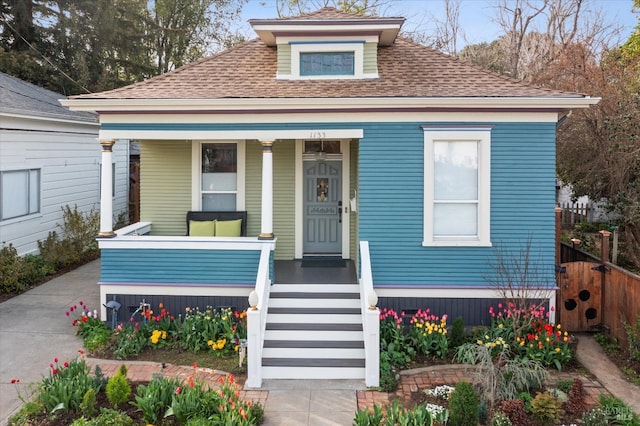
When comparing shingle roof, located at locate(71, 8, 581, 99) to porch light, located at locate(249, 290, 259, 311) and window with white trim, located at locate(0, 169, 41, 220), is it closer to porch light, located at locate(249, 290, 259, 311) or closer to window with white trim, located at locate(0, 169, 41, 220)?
porch light, located at locate(249, 290, 259, 311)

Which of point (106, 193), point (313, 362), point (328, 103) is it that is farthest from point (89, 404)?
point (328, 103)

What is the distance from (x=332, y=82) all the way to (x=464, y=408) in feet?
21.7

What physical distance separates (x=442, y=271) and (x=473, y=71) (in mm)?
4040

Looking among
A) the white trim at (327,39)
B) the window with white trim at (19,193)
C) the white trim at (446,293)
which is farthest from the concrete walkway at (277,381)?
the white trim at (327,39)

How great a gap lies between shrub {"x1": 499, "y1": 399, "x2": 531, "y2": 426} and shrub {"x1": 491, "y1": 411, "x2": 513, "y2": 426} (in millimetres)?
167

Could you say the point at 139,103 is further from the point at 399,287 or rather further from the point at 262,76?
the point at 399,287

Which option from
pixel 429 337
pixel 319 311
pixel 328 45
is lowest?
pixel 429 337

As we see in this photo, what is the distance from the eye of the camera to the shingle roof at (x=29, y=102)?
44.6ft

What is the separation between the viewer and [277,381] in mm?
8164

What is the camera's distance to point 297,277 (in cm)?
1041

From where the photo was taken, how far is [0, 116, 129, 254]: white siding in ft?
45.0

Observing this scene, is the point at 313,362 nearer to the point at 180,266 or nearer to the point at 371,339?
the point at 371,339

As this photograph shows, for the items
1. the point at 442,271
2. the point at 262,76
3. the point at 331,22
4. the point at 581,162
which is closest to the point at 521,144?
the point at 442,271

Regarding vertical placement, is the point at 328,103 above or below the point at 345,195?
above
